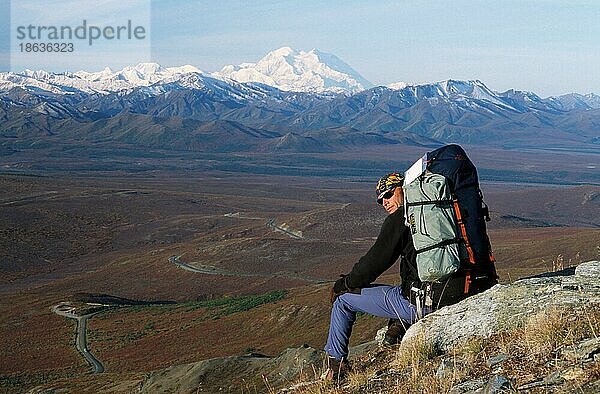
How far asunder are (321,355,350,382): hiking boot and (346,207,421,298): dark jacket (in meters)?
0.82

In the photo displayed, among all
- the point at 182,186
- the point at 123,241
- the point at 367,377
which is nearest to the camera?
the point at 367,377

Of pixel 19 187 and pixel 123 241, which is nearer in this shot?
pixel 123 241

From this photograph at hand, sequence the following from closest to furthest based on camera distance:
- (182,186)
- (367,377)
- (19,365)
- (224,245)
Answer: (367,377) < (19,365) < (224,245) < (182,186)

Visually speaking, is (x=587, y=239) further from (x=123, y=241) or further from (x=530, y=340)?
(x=123, y=241)

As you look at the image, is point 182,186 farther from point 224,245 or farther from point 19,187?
point 224,245

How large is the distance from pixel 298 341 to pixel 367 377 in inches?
863

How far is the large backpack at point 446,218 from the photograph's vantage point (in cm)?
679

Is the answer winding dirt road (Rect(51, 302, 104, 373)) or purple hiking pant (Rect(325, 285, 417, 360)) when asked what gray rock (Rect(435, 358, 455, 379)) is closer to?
purple hiking pant (Rect(325, 285, 417, 360))

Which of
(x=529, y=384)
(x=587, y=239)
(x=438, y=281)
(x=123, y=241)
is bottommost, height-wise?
(x=123, y=241)

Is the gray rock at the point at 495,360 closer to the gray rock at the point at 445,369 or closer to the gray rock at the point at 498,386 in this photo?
the gray rock at the point at 445,369

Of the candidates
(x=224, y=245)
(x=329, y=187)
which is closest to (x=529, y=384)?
(x=224, y=245)

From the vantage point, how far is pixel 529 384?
546 cm

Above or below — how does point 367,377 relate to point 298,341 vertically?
above

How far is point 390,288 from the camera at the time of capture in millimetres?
7691
